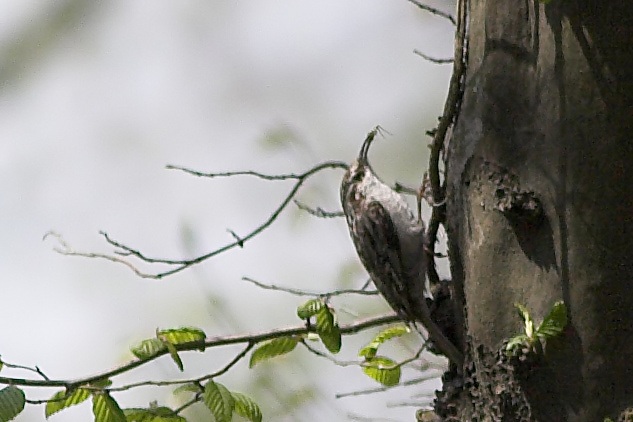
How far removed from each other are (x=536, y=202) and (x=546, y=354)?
7.2 inches

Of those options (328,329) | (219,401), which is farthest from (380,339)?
(219,401)

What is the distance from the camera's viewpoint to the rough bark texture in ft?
3.00

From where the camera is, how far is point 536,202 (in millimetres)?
961

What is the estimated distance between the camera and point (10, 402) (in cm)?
102

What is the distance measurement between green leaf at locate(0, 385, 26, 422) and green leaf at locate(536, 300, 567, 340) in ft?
2.18

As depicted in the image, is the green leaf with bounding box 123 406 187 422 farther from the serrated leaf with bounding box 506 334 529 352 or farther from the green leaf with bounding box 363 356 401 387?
the serrated leaf with bounding box 506 334 529 352

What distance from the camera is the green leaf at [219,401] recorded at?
1.11 meters

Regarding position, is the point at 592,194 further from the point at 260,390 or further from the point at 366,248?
the point at 260,390

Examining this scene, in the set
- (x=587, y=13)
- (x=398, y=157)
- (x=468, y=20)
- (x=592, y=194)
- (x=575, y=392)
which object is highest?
(x=398, y=157)

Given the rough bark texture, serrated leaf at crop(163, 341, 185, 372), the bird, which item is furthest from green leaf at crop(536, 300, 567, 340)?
serrated leaf at crop(163, 341, 185, 372)

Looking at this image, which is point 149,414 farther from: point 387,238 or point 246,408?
point 387,238

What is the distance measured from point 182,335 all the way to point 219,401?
0.38 feet

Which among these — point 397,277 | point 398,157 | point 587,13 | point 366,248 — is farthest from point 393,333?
point 398,157

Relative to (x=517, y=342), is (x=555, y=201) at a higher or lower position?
higher
